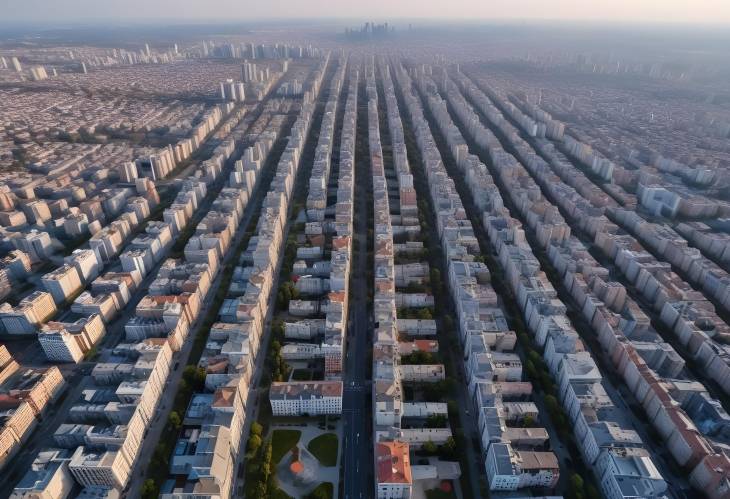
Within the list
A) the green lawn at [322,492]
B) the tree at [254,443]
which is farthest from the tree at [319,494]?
the tree at [254,443]

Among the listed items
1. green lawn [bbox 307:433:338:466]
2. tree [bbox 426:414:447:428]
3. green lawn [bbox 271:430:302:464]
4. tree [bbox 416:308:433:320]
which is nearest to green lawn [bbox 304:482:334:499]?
green lawn [bbox 307:433:338:466]

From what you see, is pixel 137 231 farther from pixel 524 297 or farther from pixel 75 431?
pixel 524 297

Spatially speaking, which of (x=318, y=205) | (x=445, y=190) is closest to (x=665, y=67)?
(x=445, y=190)

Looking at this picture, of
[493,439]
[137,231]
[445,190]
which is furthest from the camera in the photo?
[445,190]

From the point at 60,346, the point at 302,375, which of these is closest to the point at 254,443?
the point at 302,375

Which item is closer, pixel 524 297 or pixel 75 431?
pixel 75 431

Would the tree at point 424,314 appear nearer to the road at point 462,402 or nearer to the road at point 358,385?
the road at point 462,402
